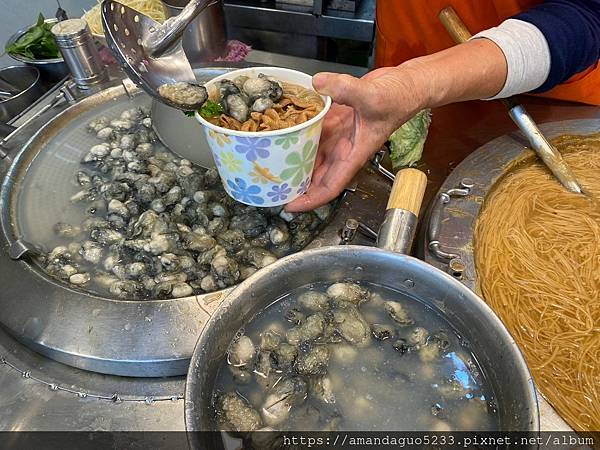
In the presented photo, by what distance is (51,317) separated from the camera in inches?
50.8

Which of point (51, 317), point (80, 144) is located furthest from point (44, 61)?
point (51, 317)

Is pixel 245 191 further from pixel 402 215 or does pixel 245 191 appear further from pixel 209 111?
pixel 402 215

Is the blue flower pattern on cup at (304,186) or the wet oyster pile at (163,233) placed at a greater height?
the blue flower pattern on cup at (304,186)

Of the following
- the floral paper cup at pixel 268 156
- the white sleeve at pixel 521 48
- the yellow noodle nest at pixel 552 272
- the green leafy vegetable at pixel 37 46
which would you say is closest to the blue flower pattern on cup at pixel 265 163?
the floral paper cup at pixel 268 156

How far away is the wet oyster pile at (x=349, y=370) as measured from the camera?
88 centimetres

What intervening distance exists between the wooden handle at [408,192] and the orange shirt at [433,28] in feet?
4.05

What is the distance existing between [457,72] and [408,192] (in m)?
0.65

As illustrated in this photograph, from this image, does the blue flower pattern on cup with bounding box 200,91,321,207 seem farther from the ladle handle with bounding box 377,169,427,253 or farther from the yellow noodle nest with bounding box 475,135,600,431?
the yellow noodle nest with bounding box 475,135,600,431

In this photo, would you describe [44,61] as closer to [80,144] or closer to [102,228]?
[80,144]

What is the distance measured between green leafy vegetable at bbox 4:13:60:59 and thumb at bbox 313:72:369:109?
2099mm

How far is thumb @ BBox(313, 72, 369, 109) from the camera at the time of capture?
127 cm

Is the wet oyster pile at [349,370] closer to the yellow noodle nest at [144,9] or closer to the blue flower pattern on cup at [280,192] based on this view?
the blue flower pattern on cup at [280,192]

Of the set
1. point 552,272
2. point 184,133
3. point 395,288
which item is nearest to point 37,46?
point 184,133

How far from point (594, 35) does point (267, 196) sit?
1356 millimetres
